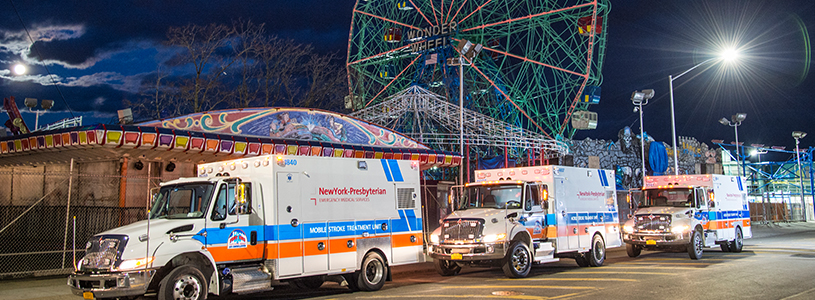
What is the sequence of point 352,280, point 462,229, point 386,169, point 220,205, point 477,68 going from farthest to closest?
point 477,68, point 462,229, point 386,169, point 352,280, point 220,205

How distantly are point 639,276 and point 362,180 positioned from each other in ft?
23.5

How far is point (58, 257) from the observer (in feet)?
59.8

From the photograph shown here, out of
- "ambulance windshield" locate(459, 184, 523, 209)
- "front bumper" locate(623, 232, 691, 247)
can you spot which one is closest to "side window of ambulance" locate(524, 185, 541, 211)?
"ambulance windshield" locate(459, 184, 523, 209)

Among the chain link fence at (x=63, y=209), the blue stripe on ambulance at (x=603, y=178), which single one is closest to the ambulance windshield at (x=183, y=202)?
the chain link fence at (x=63, y=209)

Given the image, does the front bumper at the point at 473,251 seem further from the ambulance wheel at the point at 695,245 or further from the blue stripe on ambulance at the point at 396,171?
the ambulance wheel at the point at 695,245

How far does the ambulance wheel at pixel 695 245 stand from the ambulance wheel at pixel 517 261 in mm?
6883

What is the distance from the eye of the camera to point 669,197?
19844mm

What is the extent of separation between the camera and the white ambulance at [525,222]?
14.1 m

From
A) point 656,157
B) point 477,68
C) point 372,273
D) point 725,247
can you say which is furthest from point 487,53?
point 372,273

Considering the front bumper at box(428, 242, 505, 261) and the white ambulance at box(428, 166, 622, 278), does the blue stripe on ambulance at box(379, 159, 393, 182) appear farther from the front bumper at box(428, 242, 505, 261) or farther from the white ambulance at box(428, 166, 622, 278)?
the front bumper at box(428, 242, 505, 261)

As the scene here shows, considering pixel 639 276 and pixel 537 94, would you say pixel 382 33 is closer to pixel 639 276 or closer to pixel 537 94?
pixel 537 94

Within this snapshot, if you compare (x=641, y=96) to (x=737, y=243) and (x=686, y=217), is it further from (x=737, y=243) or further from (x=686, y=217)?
(x=686, y=217)

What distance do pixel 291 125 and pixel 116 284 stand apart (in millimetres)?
12523

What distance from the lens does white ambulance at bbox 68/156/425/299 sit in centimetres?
948
